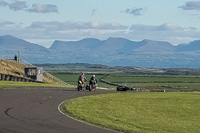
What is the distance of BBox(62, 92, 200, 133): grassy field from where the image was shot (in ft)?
81.0

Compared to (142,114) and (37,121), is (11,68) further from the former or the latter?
(37,121)

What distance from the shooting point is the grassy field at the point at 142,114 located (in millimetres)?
24688

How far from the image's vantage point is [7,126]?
2169 cm

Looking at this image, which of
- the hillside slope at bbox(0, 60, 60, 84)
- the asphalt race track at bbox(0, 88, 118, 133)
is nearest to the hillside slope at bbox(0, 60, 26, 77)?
the hillside slope at bbox(0, 60, 60, 84)

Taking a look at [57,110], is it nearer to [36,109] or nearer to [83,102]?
[36,109]

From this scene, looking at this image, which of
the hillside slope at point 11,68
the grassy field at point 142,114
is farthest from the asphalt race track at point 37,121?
the hillside slope at point 11,68

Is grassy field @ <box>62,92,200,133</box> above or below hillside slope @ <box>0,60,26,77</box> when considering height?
below

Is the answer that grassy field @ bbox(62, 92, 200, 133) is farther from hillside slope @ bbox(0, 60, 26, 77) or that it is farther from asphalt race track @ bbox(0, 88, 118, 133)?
hillside slope @ bbox(0, 60, 26, 77)

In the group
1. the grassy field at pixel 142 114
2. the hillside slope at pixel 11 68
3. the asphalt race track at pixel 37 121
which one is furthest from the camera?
the hillside slope at pixel 11 68

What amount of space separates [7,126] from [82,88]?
31469mm

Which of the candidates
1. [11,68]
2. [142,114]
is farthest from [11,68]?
[142,114]

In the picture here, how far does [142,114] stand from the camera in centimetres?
3075

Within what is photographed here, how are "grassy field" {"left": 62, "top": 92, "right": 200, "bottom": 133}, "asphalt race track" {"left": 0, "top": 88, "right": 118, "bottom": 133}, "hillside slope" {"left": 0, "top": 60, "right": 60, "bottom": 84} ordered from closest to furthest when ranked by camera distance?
"asphalt race track" {"left": 0, "top": 88, "right": 118, "bottom": 133} → "grassy field" {"left": 62, "top": 92, "right": 200, "bottom": 133} → "hillside slope" {"left": 0, "top": 60, "right": 60, "bottom": 84}

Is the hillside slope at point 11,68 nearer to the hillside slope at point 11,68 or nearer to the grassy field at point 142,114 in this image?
the hillside slope at point 11,68
